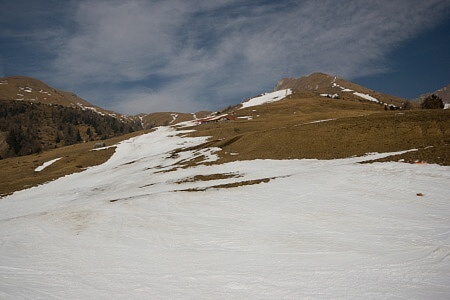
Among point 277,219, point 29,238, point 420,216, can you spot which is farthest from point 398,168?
point 29,238

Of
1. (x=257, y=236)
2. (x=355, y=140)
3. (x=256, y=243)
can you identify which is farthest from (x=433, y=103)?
(x=256, y=243)

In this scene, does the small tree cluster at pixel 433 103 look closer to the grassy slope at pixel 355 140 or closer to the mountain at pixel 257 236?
the grassy slope at pixel 355 140

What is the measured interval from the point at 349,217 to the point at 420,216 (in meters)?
Answer: 3.24

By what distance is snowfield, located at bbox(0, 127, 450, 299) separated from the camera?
7965 mm

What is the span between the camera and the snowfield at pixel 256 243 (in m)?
7.96

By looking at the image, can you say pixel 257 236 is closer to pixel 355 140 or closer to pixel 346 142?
pixel 346 142

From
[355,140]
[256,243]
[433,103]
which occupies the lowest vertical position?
[256,243]

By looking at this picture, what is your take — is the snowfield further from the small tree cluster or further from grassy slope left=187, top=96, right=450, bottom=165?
the small tree cluster

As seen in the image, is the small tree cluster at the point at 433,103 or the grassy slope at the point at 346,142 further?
the small tree cluster at the point at 433,103

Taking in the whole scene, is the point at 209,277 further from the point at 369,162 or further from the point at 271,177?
the point at 369,162

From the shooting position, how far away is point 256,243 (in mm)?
11781

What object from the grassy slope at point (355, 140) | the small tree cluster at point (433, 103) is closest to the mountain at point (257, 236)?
the grassy slope at point (355, 140)

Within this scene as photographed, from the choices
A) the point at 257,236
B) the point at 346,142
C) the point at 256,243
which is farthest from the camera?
the point at 346,142

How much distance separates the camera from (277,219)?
14.9 m
